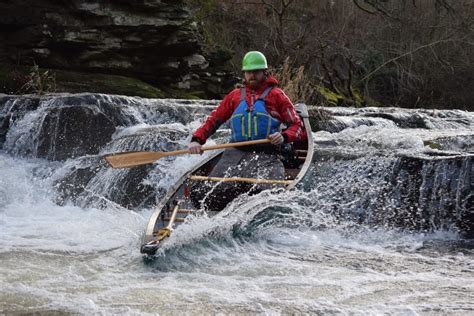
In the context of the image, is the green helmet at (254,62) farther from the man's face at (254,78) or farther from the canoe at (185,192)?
the canoe at (185,192)

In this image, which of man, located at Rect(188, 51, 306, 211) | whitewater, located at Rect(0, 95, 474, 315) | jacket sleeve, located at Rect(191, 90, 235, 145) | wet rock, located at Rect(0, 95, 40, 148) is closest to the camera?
whitewater, located at Rect(0, 95, 474, 315)

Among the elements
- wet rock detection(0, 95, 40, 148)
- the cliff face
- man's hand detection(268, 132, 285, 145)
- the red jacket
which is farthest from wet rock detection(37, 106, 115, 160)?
man's hand detection(268, 132, 285, 145)

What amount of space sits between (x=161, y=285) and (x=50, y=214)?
110 inches

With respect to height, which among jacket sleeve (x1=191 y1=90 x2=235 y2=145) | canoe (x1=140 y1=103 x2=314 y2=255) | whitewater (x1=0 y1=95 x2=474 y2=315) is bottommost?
whitewater (x1=0 y1=95 x2=474 y2=315)

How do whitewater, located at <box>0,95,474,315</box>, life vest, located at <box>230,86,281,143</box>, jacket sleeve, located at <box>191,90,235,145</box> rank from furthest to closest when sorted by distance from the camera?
jacket sleeve, located at <box>191,90,235,145</box> < life vest, located at <box>230,86,281,143</box> < whitewater, located at <box>0,95,474,315</box>

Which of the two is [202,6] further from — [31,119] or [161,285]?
[161,285]

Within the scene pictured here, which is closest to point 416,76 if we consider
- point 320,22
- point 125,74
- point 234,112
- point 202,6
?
point 320,22

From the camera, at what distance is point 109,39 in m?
11.7

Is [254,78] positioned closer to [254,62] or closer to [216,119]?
[254,62]

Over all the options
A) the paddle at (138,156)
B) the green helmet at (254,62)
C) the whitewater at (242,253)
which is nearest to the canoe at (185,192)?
the whitewater at (242,253)

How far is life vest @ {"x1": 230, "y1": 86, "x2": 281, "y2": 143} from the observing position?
5.62 metres

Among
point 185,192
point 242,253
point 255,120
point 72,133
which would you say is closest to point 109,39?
point 72,133

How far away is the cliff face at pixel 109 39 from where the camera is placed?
11.1m

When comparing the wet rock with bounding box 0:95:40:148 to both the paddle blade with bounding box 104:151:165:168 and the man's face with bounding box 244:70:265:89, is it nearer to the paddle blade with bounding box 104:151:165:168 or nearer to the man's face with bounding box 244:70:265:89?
the paddle blade with bounding box 104:151:165:168
